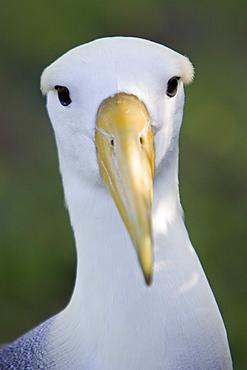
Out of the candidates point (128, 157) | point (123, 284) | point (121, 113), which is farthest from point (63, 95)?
point (123, 284)

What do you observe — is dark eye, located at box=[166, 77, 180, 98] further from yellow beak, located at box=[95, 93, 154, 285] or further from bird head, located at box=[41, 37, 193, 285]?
yellow beak, located at box=[95, 93, 154, 285]

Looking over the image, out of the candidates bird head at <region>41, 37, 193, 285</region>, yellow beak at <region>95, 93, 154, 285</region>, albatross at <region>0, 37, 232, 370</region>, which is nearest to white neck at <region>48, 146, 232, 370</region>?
albatross at <region>0, 37, 232, 370</region>

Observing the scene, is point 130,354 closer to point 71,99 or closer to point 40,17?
point 71,99

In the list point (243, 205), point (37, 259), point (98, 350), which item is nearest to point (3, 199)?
point (37, 259)

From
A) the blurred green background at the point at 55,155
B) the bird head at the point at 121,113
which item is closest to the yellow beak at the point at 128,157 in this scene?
the bird head at the point at 121,113

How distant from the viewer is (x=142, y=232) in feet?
5.87

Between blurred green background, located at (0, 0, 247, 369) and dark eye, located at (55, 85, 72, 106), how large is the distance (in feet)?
8.23

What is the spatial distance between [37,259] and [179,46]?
2.19 metres

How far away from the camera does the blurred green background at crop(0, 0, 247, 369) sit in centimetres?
459

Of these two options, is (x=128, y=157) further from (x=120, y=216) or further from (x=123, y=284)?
(x=123, y=284)

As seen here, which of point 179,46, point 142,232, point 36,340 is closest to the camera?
point 142,232

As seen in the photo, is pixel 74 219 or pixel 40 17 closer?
pixel 74 219

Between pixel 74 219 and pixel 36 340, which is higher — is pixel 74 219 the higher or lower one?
the higher one

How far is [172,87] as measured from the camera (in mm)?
2193
